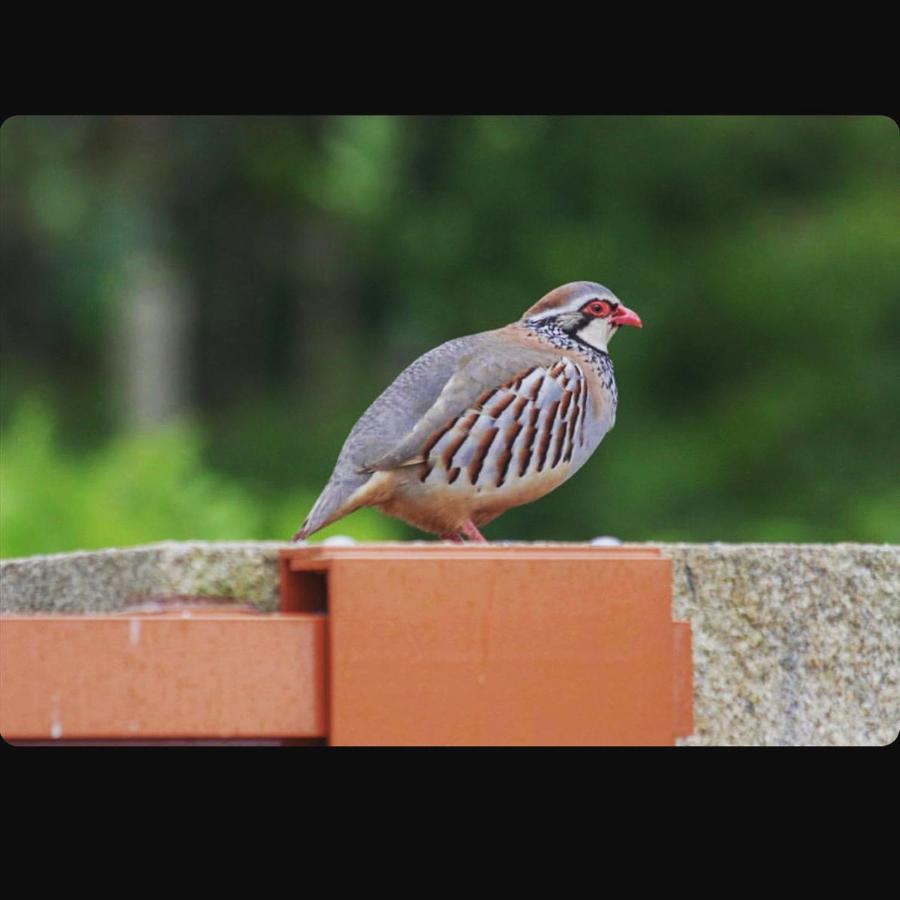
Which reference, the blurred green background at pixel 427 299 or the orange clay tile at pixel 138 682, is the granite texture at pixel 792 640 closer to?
the orange clay tile at pixel 138 682

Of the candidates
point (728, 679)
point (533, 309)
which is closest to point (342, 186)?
point (533, 309)

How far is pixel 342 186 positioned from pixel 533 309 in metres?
10.2

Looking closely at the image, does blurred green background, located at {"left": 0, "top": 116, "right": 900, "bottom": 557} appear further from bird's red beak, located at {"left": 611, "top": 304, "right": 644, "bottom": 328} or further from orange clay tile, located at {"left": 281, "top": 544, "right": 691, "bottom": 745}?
orange clay tile, located at {"left": 281, "top": 544, "right": 691, "bottom": 745}

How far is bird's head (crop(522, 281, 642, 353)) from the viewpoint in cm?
514

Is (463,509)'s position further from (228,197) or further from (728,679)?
(228,197)

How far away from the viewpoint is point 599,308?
5168 millimetres

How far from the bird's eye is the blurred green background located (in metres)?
3.90

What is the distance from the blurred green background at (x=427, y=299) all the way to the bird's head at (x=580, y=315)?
12.7 ft

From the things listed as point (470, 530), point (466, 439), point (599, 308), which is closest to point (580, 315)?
point (599, 308)

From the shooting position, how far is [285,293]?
16969mm

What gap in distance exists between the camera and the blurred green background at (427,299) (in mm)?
11844

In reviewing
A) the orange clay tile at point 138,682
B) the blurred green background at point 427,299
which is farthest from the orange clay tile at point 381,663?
the blurred green background at point 427,299

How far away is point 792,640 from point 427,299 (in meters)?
8.87

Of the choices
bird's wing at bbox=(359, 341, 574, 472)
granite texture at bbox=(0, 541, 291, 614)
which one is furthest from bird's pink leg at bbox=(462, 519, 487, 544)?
granite texture at bbox=(0, 541, 291, 614)
